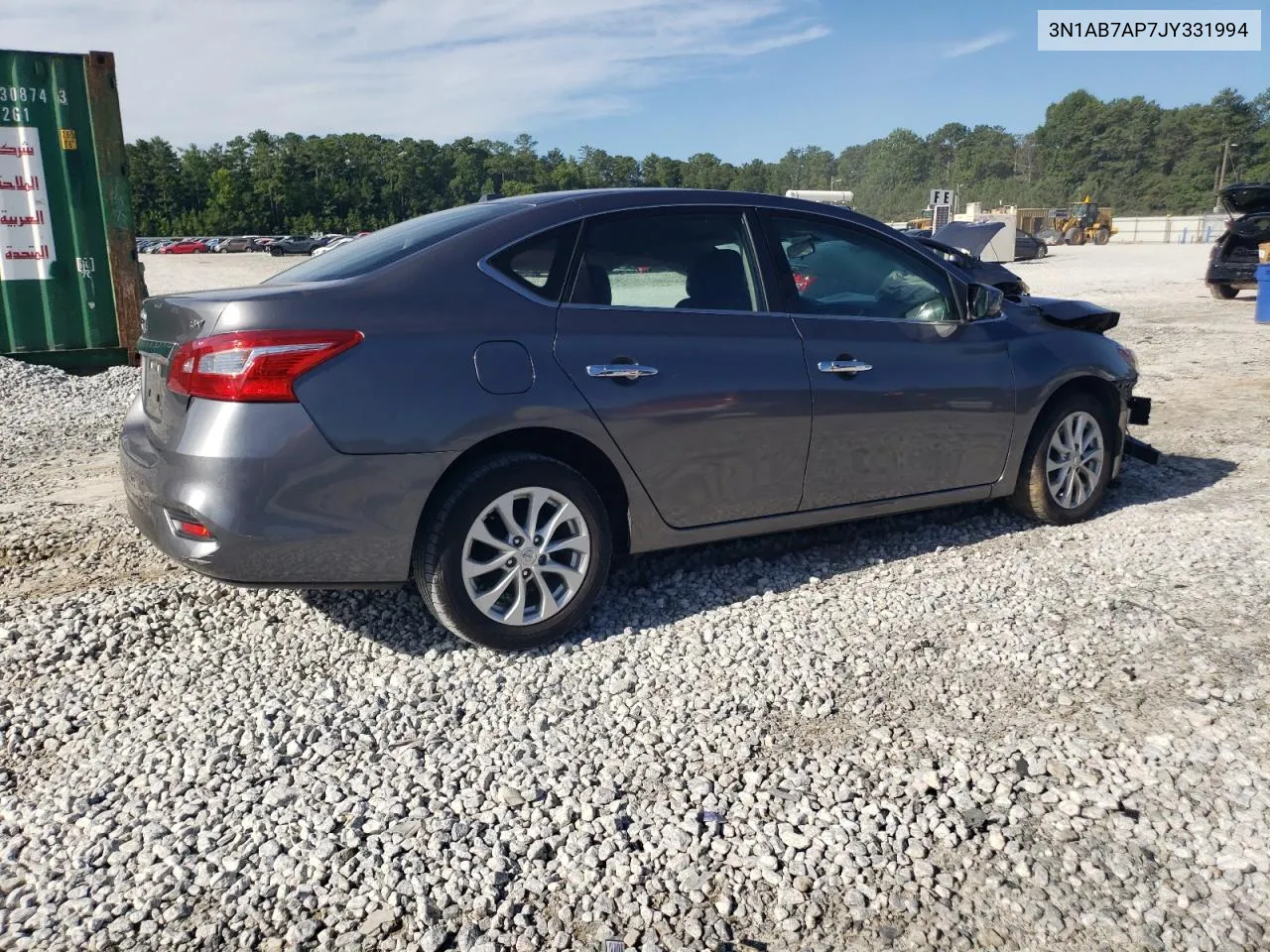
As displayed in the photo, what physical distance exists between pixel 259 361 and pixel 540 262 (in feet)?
3.70

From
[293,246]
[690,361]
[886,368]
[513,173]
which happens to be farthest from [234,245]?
[690,361]

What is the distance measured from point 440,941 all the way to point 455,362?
1923 millimetres

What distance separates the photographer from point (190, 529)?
137 inches

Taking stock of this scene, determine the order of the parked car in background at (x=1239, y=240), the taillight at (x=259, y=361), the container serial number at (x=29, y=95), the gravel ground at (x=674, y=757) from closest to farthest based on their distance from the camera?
the gravel ground at (x=674, y=757) → the taillight at (x=259, y=361) → the container serial number at (x=29, y=95) → the parked car in background at (x=1239, y=240)

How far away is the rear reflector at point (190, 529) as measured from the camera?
3422 millimetres

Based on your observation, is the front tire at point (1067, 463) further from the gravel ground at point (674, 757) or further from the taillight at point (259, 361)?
the taillight at point (259, 361)

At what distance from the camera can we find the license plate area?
12.0 ft

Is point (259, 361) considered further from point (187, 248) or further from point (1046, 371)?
point (187, 248)

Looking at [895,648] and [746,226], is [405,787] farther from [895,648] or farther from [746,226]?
[746,226]

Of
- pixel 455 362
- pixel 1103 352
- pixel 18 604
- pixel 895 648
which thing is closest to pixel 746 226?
pixel 455 362

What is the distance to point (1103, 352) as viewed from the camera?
5.50 metres

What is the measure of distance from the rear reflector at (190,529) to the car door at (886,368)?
243 centimetres

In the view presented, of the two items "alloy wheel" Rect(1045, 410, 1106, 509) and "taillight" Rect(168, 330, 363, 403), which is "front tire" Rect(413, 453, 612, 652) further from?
"alloy wheel" Rect(1045, 410, 1106, 509)

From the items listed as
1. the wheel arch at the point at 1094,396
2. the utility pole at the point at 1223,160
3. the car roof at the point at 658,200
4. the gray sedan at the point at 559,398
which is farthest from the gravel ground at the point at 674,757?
the utility pole at the point at 1223,160
